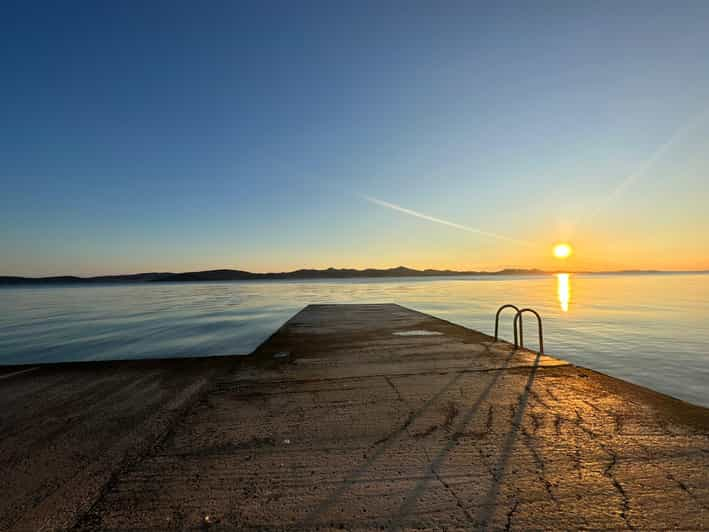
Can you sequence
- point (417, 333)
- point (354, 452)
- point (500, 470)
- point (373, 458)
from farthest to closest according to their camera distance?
1. point (417, 333)
2. point (354, 452)
3. point (373, 458)
4. point (500, 470)

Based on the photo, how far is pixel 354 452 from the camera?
399 centimetres

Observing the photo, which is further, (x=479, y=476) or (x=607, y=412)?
(x=607, y=412)

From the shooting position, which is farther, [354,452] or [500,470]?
[354,452]

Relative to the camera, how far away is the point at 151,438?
15.0 ft

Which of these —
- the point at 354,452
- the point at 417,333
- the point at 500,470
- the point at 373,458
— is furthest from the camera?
the point at 417,333

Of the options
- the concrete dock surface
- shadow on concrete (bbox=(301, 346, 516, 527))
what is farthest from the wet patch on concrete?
shadow on concrete (bbox=(301, 346, 516, 527))

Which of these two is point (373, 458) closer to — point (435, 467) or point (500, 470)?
point (435, 467)

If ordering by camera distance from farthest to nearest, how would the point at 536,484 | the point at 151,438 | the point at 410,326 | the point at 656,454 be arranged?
the point at 410,326, the point at 151,438, the point at 656,454, the point at 536,484

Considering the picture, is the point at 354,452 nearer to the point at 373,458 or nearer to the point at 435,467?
the point at 373,458

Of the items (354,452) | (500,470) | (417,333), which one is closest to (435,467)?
(500,470)

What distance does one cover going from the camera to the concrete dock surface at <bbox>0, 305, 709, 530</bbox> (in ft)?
9.79

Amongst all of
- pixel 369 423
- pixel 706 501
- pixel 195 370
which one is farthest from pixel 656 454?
pixel 195 370

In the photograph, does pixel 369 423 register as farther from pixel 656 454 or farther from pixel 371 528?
pixel 656 454

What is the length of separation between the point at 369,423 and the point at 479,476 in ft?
5.55
